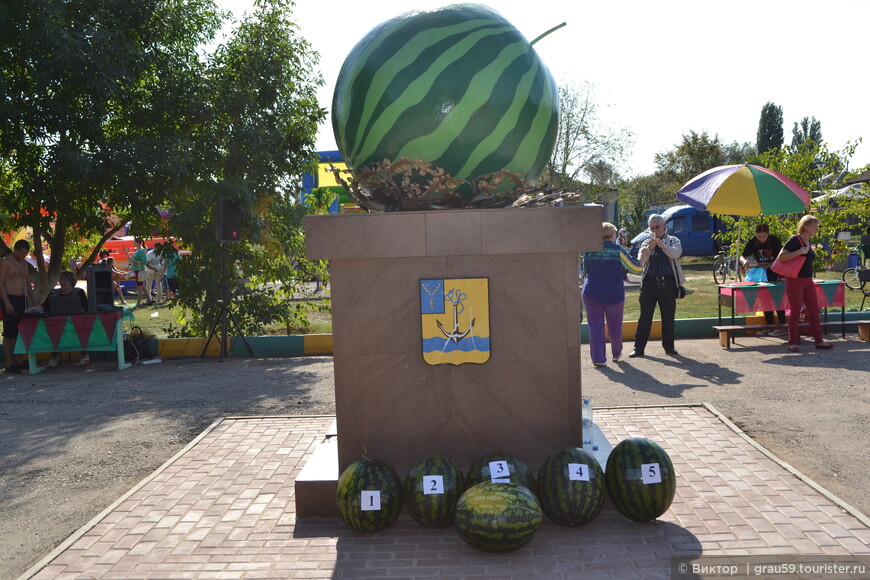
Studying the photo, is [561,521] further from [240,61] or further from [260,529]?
[240,61]

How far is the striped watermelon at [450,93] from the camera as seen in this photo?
14.1 feet

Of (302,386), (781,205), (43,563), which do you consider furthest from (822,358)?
(43,563)

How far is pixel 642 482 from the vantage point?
422cm

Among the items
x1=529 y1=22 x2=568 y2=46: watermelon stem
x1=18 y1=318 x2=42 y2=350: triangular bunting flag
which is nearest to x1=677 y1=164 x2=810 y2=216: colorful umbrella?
x1=529 y1=22 x2=568 y2=46: watermelon stem

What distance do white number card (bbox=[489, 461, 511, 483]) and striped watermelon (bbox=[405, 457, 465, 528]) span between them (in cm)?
21

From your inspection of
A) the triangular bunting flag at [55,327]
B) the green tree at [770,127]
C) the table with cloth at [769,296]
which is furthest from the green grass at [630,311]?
the green tree at [770,127]

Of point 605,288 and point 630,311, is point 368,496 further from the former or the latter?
point 630,311

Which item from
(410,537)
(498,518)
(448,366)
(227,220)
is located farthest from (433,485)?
(227,220)

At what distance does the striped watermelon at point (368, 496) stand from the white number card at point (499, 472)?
568mm

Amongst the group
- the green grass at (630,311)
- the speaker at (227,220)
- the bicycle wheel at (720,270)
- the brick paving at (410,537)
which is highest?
the speaker at (227,220)

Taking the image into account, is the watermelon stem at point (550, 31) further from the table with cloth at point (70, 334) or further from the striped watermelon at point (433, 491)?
the table with cloth at point (70, 334)

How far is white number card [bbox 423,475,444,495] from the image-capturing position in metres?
4.20

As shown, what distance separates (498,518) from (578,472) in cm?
63

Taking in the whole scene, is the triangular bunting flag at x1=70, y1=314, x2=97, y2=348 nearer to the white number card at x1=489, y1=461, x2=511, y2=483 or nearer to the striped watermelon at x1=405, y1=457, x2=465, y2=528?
the striped watermelon at x1=405, y1=457, x2=465, y2=528
